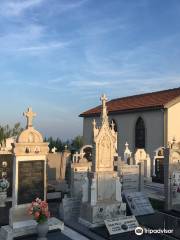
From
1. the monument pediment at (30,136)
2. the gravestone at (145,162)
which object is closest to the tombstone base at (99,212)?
the monument pediment at (30,136)

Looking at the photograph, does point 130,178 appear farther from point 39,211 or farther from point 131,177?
point 39,211

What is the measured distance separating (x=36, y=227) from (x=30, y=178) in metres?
1.64

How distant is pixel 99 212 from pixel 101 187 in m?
0.89

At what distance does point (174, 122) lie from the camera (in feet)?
82.7

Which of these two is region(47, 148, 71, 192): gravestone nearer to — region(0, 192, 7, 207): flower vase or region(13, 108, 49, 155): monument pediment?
region(0, 192, 7, 207): flower vase

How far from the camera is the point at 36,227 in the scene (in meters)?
9.49

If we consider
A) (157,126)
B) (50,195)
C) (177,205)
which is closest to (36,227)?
(50,195)

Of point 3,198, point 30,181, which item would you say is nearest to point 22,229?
point 30,181

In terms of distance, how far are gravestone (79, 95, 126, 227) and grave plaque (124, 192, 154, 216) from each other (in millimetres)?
1266

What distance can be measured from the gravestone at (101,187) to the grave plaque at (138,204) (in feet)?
4.15

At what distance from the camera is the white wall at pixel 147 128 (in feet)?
84.5

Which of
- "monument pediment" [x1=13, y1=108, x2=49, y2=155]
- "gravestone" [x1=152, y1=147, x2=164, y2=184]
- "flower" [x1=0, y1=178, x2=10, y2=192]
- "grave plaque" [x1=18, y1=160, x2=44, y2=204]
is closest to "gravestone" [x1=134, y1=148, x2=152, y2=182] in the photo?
"gravestone" [x1=152, y1=147, x2=164, y2=184]

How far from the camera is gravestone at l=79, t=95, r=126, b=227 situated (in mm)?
10844

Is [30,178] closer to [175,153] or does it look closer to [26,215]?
[26,215]
